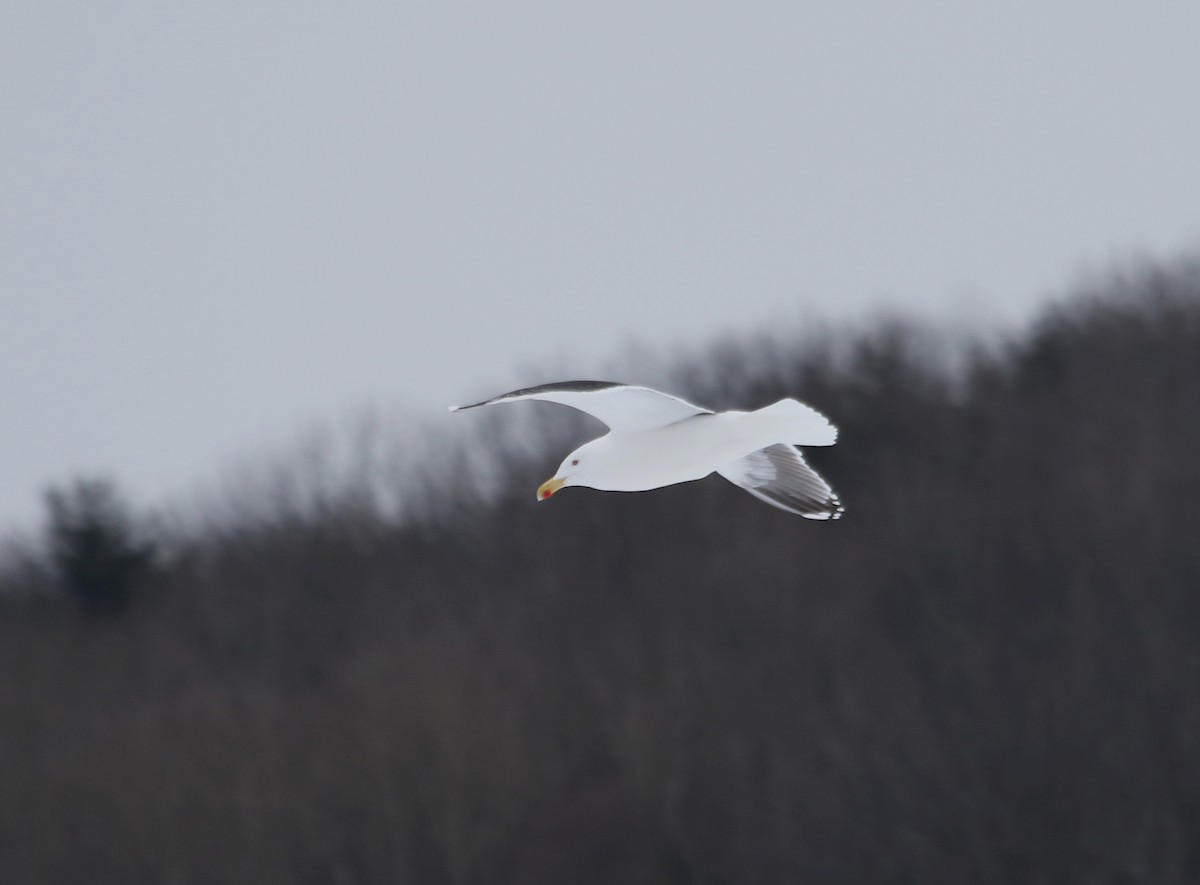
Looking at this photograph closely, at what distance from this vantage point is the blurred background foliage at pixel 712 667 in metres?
26.1

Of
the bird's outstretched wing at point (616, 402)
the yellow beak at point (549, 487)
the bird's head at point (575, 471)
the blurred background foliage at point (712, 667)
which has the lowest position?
the blurred background foliage at point (712, 667)

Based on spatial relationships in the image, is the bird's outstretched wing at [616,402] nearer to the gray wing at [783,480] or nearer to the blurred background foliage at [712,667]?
the gray wing at [783,480]

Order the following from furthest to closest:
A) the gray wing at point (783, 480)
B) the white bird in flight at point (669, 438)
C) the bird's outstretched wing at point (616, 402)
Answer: the gray wing at point (783, 480)
the white bird in flight at point (669, 438)
the bird's outstretched wing at point (616, 402)

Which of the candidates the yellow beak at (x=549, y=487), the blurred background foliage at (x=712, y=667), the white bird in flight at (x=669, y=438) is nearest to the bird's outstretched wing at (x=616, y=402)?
the white bird in flight at (x=669, y=438)

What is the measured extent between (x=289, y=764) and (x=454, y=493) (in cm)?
1030

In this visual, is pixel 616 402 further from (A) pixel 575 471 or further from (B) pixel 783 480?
(B) pixel 783 480

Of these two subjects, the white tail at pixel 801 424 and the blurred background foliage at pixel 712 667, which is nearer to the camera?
the white tail at pixel 801 424

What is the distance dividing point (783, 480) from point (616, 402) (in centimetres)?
262

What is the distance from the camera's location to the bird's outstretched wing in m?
11.2

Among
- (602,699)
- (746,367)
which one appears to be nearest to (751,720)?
(602,699)

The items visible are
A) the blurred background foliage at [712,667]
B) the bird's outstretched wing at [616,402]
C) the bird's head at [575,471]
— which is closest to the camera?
the bird's outstretched wing at [616,402]

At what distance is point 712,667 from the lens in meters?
30.5

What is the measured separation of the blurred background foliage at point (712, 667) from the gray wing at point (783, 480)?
11797mm

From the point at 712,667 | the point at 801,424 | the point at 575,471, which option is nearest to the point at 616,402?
the point at 575,471
